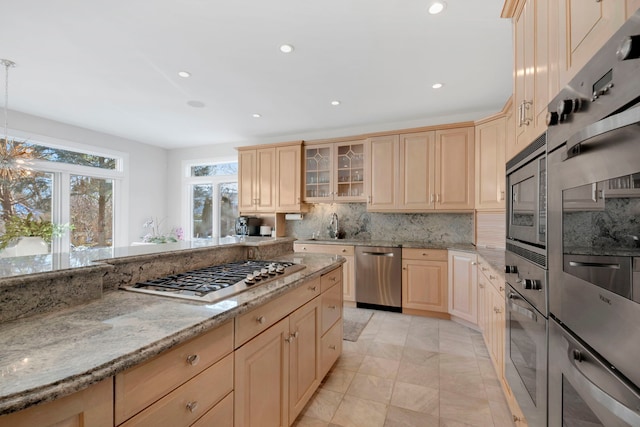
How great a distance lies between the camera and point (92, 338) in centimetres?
81

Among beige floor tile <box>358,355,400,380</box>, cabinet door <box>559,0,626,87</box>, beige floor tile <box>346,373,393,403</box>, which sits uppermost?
cabinet door <box>559,0,626,87</box>

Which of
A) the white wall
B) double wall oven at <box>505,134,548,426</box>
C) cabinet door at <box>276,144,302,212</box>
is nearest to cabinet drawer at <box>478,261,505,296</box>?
double wall oven at <box>505,134,548,426</box>

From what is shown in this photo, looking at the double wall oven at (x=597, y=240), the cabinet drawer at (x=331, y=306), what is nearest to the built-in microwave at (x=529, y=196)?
the double wall oven at (x=597, y=240)

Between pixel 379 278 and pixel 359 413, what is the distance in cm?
201

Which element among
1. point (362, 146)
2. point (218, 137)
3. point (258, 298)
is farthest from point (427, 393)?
point (218, 137)

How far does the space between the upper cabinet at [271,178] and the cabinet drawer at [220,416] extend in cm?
356

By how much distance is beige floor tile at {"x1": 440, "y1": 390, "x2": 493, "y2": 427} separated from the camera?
182cm

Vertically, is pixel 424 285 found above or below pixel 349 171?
below

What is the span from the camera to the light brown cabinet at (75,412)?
22.3 inches

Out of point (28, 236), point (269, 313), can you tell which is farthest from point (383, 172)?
point (28, 236)

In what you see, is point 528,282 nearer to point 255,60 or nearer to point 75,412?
point 75,412

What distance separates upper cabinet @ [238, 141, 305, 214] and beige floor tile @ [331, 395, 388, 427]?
9.84 ft

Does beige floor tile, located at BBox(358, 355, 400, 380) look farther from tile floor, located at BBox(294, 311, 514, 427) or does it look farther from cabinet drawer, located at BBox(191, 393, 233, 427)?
cabinet drawer, located at BBox(191, 393, 233, 427)

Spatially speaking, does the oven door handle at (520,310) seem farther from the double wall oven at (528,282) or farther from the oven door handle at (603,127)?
the oven door handle at (603,127)
